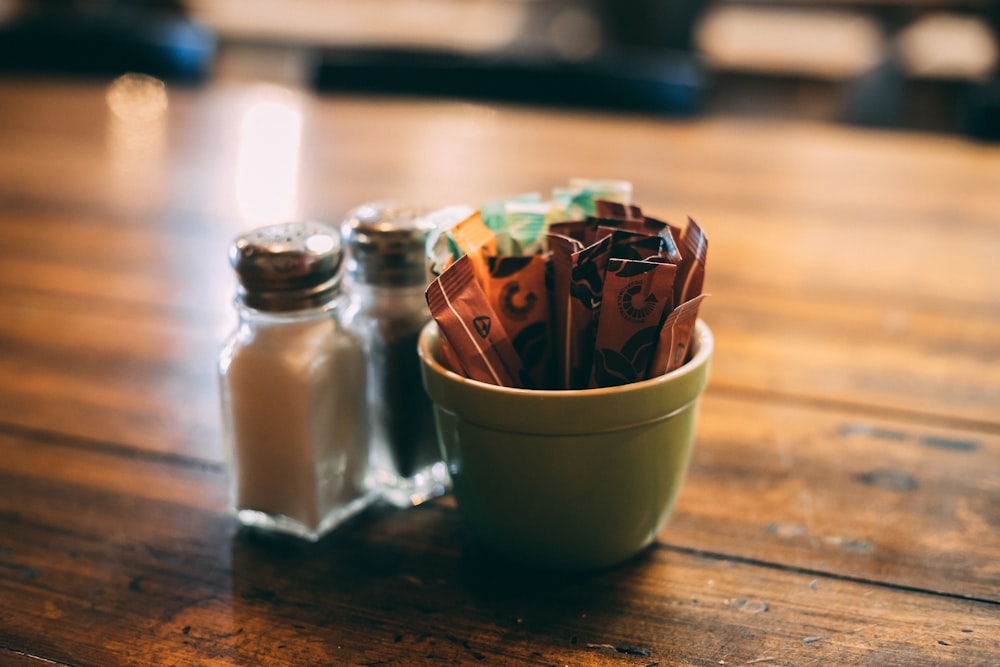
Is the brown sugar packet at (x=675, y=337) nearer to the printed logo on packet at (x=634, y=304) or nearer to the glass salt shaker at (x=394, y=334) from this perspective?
the printed logo on packet at (x=634, y=304)

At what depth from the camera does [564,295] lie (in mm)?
472

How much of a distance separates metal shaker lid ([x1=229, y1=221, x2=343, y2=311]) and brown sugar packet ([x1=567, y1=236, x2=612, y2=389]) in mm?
134

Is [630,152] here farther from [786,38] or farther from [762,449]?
[786,38]

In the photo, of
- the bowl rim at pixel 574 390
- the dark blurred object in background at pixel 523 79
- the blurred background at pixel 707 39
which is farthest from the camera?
the blurred background at pixel 707 39

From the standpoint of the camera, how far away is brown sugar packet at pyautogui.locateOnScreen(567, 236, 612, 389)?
448 mm

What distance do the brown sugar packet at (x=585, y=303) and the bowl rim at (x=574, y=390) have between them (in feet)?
0.06

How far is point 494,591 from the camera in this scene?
1.53ft

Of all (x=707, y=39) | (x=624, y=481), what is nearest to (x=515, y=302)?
A: (x=624, y=481)

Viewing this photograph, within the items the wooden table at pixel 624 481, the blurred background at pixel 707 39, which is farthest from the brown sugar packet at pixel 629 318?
the blurred background at pixel 707 39

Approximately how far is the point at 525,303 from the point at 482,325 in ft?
0.11

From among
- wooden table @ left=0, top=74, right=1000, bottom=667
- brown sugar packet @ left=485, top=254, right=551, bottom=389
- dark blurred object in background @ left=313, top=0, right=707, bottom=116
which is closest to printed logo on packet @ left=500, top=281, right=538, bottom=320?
brown sugar packet @ left=485, top=254, right=551, bottom=389

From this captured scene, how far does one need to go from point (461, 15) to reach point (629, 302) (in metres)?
3.72

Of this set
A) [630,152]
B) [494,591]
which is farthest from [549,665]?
[630,152]

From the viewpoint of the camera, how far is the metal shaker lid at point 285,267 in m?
0.47
